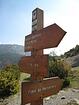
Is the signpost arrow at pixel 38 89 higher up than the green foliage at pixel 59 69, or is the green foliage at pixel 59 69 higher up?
the green foliage at pixel 59 69

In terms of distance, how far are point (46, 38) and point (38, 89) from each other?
0.96 metres

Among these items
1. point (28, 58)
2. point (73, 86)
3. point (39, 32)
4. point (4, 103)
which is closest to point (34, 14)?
point (39, 32)

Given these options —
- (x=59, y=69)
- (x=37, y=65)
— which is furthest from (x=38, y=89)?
(x=59, y=69)

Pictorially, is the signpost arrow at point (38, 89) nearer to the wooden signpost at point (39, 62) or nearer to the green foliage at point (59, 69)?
the wooden signpost at point (39, 62)

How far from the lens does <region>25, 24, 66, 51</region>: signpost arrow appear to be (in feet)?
13.1

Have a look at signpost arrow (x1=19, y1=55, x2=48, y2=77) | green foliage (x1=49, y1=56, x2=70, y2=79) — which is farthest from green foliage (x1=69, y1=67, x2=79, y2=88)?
signpost arrow (x1=19, y1=55, x2=48, y2=77)

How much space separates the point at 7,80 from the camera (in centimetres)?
1226

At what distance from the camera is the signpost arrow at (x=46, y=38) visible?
4.00m

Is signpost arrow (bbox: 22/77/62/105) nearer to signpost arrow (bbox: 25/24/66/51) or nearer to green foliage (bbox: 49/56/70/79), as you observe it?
signpost arrow (bbox: 25/24/66/51)

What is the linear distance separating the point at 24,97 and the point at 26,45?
53.2 inches

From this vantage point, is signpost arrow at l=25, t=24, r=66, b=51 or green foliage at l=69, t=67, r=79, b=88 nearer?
signpost arrow at l=25, t=24, r=66, b=51

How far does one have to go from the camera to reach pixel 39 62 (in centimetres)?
431

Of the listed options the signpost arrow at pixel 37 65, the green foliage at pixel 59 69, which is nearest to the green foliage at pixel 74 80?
the green foliage at pixel 59 69

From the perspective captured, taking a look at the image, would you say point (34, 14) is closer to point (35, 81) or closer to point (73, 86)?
point (35, 81)
